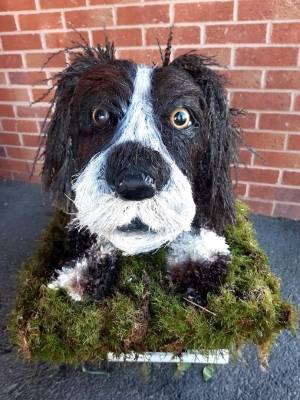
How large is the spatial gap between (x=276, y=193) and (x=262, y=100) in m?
0.42

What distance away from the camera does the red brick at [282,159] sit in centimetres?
147

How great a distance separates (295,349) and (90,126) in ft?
2.78

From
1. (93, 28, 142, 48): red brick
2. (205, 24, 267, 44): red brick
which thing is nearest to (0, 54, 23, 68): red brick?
(93, 28, 142, 48): red brick

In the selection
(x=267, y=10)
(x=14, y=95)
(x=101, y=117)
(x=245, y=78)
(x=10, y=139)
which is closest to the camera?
(x=101, y=117)

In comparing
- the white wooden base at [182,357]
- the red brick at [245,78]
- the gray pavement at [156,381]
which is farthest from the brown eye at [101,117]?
the red brick at [245,78]

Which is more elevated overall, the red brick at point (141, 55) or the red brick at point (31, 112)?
the red brick at point (141, 55)

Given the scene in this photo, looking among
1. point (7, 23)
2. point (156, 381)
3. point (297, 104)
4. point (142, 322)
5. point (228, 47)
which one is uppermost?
point (7, 23)

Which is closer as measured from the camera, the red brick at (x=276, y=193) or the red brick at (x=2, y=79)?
the red brick at (x=276, y=193)

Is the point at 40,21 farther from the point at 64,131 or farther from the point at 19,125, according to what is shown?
the point at 64,131

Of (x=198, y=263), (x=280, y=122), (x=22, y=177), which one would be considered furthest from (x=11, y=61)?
(x=198, y=263)

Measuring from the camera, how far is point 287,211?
160 cm

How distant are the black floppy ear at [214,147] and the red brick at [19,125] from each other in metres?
1.17

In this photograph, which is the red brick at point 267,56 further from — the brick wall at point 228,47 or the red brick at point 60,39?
the red brick at point 60,39

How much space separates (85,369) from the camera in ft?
3.06
